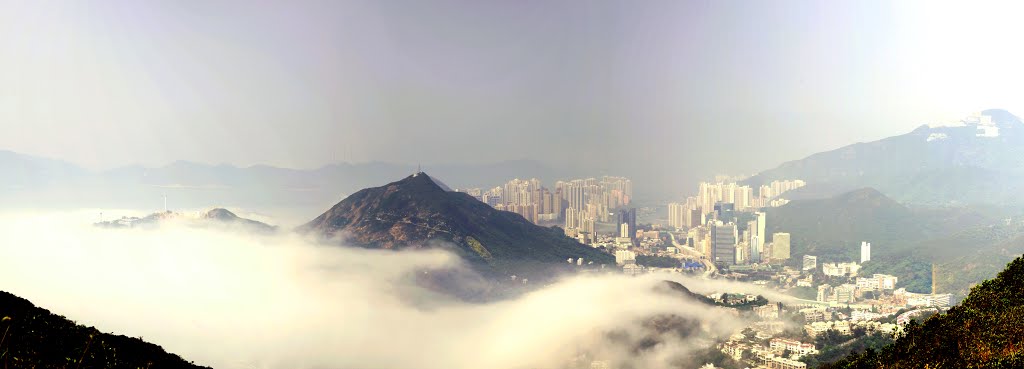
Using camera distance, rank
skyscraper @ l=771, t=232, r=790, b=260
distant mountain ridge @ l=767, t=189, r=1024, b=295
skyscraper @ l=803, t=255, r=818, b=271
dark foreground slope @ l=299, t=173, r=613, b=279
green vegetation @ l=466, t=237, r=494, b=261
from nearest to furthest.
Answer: distant mountain ridge @ l=767, t=189, r=1024, b=295, dark foreground slope @ l=299, t=173, r=613, b=279, green vegetation @ l=466, t=237, r=494, b=261, skyscraper @ l=803, t=255, r=818, b=271, skyscraper @ l=771, t=232, r=790, b=260

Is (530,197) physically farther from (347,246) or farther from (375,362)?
(375,362)

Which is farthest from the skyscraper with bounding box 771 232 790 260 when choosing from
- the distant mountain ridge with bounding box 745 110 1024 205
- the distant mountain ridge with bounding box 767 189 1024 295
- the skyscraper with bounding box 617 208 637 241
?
the distant mountain ridge with bounding box 745 110 1024 205

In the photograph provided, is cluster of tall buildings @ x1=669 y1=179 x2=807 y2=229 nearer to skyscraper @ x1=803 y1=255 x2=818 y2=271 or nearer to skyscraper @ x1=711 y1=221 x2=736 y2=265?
skyscraper @ x1=711 y1=221 x2=736 y2=265

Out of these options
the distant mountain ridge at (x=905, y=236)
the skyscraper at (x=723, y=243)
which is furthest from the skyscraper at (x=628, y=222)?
the distant mountain ridge at (x=905, y=236)

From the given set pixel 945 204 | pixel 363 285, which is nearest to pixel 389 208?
pixel 363 285

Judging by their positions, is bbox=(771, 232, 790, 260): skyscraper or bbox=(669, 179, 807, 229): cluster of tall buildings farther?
bbox=(669, 179, 807, 229): cluster of tall buildings

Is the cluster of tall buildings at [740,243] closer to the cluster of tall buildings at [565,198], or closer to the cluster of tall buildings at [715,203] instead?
the cluster of tall buildings at [715,203]
